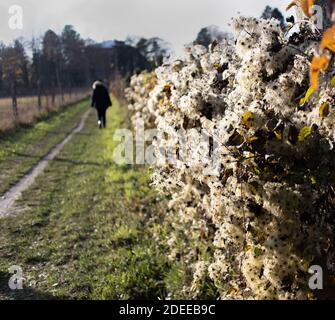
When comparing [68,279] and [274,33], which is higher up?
[274,33]

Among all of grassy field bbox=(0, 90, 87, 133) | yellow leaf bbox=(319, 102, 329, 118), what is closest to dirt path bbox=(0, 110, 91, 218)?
grassy field bbox=(0, 90, 87, 133)

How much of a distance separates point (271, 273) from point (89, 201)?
5.46 metres

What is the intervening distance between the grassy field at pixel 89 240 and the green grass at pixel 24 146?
2.54ft

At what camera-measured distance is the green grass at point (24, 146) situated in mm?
9859

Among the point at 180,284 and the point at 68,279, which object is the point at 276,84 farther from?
the point at 68,279

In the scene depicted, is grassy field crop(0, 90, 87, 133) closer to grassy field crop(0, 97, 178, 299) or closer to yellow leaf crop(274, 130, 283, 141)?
grassy field crop(0, 97, 178, 299)

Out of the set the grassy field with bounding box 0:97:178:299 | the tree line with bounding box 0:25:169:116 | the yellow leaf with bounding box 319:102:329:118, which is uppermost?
the tree line with bounding box 0:25:169:116

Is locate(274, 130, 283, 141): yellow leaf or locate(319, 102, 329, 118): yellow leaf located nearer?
locate(319, 102, 329, 118): yellow leaf

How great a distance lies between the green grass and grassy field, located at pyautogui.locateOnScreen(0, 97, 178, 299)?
2.54 ft

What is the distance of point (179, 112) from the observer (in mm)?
4133

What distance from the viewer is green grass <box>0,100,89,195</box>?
986 cm

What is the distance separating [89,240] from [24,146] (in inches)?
333

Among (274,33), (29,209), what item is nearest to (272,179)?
(274,33)

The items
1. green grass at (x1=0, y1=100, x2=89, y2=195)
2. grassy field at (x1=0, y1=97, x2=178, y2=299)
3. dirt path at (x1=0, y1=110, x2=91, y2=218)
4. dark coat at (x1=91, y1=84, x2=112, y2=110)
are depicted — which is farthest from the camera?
dark coat at (x1=91, y1=84, x2=112, y2=110)
